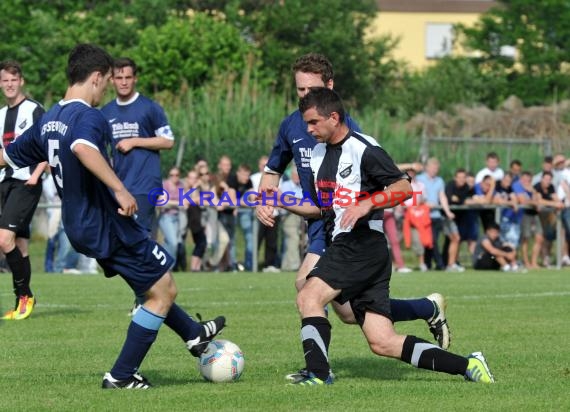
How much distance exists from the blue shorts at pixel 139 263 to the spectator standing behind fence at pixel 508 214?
16.2 metres

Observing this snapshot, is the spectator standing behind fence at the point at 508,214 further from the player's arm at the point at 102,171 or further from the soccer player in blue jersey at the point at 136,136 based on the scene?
the player's arm at the point at 102,171

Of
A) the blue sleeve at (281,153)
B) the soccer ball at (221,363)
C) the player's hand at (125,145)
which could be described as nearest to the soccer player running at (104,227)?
the soccer ball at (221,363)

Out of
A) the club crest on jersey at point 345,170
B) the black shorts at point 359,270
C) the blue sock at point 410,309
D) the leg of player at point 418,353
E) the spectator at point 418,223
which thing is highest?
the club crest on jersey at point 345,170

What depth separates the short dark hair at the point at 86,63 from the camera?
25.3 ft

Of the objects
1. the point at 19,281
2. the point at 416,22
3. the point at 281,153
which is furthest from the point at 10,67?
the point at 416,22

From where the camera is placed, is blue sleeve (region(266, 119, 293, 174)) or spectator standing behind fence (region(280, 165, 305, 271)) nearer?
blue sleeve (region(266, 119, 293, 174))

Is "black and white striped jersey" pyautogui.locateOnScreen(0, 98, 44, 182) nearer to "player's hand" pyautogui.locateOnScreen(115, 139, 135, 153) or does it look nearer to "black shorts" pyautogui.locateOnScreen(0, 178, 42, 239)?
"black shorts" pyautogui.locateOnScreen(0, 178, 42, 239)

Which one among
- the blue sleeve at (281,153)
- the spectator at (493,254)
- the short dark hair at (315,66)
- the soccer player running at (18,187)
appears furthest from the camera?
the spectator at (493,254)

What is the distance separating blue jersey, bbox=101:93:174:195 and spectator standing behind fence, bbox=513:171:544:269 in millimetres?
12875

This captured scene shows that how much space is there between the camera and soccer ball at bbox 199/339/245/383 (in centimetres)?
792

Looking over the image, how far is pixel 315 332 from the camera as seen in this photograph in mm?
7602

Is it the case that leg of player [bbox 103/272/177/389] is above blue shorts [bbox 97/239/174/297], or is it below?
below

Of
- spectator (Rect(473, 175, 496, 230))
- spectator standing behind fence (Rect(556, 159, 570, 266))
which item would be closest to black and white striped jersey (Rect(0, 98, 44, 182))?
spectator (Rect(473, 175, 496, 230))

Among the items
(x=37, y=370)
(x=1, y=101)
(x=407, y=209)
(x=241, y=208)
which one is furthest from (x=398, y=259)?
(x=37, y=370)
